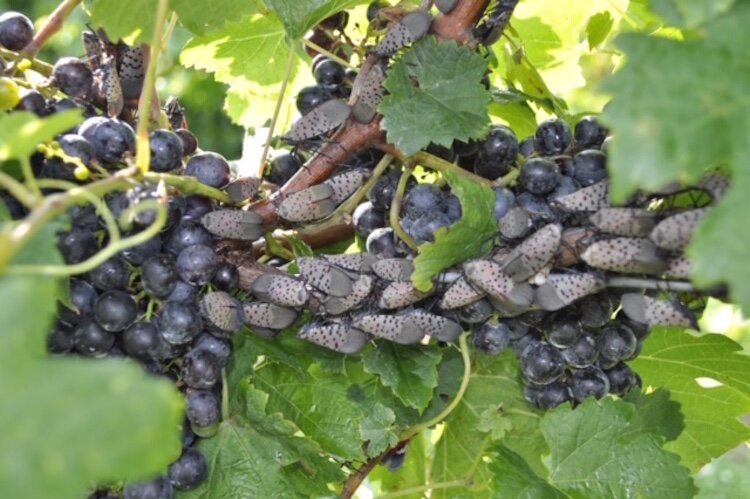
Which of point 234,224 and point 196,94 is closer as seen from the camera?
point 234,224

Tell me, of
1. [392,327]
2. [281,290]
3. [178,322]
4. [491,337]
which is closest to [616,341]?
[491,337]

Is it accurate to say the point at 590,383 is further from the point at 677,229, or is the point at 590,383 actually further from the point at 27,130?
the point at 27,130

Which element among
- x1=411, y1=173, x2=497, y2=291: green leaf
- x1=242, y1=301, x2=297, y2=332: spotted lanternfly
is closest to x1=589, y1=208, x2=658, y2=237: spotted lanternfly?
x1=411, y1=173, x2=497, y2=291: green leaf

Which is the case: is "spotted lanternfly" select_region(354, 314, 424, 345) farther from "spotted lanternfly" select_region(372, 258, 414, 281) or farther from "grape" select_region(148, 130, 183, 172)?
"grape" select_region(148, 130, 183, 172)

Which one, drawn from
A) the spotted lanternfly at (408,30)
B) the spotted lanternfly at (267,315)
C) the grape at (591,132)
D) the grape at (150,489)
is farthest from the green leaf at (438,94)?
the grape at (150,489)

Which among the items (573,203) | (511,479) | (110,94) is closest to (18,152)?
(110,94)

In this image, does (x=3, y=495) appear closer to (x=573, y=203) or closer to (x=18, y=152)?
(x=18, y=152)

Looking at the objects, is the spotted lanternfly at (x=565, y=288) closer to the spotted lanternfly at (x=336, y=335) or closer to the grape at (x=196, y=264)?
the spotted lanternfly at (x=336, y=335)
